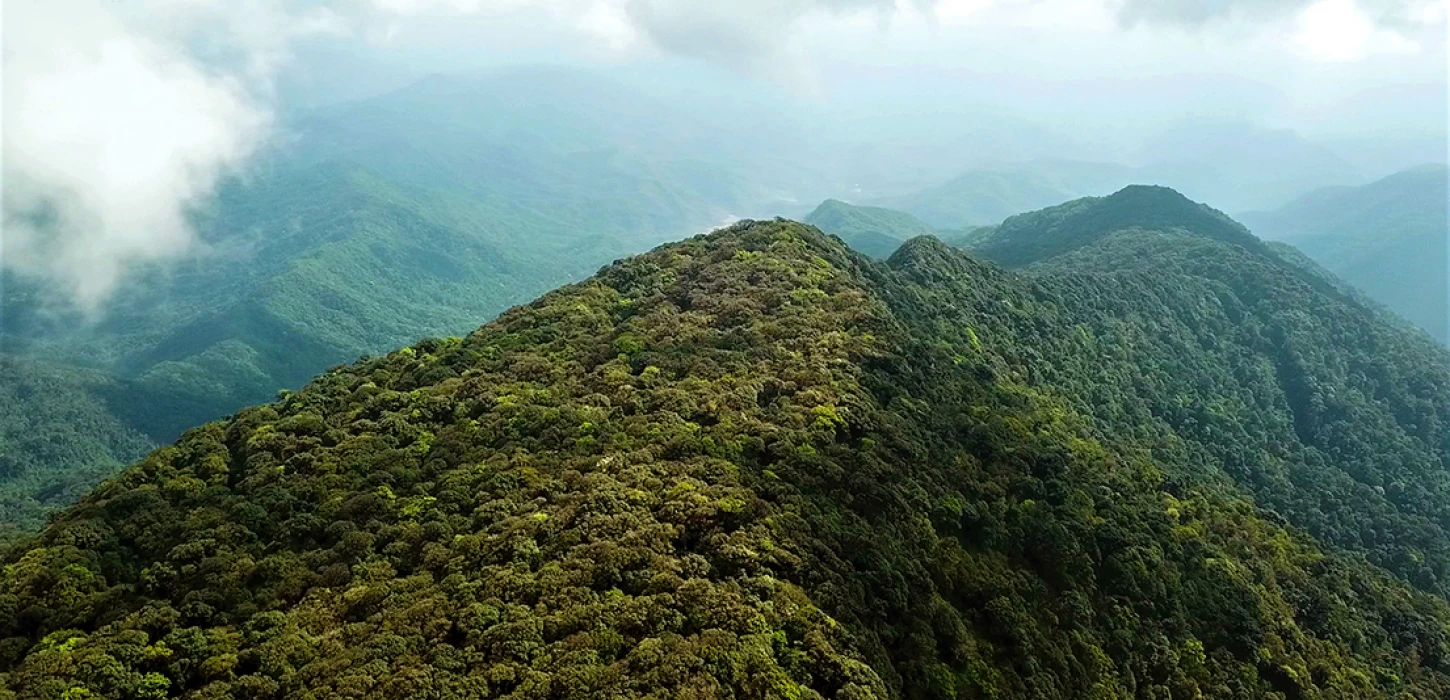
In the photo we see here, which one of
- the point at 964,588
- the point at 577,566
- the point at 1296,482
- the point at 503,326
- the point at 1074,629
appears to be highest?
the point at 503,326

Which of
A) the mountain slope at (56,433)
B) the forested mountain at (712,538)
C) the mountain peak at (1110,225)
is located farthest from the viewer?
the mountain peak at (1110,225)

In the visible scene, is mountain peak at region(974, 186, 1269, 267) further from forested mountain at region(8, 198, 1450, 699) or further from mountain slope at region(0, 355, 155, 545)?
mountain slope at region(0, 355, 155, 545)

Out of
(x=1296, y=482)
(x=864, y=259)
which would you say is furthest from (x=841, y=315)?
(x=1296, y=482)

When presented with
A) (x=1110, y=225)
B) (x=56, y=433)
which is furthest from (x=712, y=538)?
(x=56, y=433)

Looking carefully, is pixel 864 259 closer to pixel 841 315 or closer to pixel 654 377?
pixel 841 315

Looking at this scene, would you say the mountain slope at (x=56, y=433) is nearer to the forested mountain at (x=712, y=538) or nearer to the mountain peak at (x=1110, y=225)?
the forested mountain at (x=712, y=538)

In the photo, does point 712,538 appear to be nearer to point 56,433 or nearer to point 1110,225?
point 1110,225

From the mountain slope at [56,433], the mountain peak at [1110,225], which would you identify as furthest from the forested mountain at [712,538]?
the mountain slope at [56,433]

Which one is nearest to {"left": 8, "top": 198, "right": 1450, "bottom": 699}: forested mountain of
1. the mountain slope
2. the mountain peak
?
the mountain peak
